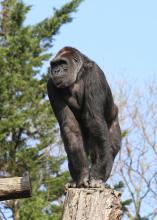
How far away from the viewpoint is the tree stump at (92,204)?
21.1 ft

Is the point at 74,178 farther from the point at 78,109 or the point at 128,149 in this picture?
the point at 128,149

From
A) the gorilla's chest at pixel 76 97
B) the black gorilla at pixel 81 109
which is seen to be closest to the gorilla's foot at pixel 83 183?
the black gorilla at pixel 81 109

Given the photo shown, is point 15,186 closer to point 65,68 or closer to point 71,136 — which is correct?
point 71,136

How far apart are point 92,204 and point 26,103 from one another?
14.2 m

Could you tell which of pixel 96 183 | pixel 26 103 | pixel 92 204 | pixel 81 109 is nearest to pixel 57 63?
pixel 81 109

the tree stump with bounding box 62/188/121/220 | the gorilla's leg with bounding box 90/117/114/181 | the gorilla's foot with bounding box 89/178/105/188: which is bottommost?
the tree stump with bounding box 62/188/121/220

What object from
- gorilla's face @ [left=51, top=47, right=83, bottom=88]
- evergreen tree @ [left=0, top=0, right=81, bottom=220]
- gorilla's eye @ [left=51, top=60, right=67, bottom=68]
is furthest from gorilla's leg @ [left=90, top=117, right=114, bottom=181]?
evergreen tree @ [left=0, top=0, right=81, bottom=220]

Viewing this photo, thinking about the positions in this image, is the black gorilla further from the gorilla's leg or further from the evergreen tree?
the evergreen tree

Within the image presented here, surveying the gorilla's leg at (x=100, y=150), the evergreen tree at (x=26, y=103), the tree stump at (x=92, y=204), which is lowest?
the tree stump at (x=92, y=204)

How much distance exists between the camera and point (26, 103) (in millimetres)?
20578

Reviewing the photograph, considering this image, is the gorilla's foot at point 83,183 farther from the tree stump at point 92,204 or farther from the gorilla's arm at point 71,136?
the tree stump at point 92,204

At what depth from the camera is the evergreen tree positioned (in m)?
19.9

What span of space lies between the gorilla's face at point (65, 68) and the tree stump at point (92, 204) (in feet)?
5.31

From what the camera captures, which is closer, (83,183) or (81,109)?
(83,183)
